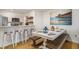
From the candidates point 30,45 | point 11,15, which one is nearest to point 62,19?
point 30,45

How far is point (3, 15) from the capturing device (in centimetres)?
166

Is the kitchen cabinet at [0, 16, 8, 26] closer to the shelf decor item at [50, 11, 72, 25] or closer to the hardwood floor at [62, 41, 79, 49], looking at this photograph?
the shelf decor item at [50, 11, 72, 25]

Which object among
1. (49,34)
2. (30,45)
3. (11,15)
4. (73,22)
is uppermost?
(11,15)

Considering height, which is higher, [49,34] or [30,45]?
[49,34]

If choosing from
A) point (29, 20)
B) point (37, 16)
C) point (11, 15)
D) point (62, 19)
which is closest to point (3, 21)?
point (11, 15)

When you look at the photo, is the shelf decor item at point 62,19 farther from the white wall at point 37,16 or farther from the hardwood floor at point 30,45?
the hardwood floor at point 30,45

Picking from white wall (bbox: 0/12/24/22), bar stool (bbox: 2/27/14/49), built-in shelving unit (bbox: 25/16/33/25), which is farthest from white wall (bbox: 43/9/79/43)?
bar stool (bbox: 2/27/14/49)

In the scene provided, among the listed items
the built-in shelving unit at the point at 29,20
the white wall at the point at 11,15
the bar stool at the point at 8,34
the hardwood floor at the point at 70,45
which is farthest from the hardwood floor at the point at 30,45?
the white wall at the point at 11,15

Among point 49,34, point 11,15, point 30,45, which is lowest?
point 30,45

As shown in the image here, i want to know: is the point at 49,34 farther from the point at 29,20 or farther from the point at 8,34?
the point at 8,34

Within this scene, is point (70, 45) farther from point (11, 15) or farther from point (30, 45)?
point (11, 15)
